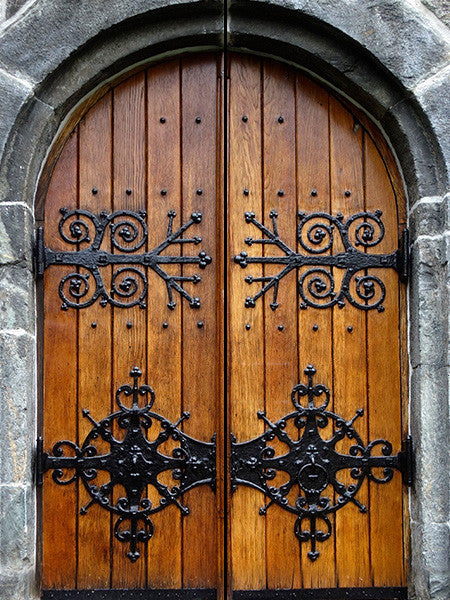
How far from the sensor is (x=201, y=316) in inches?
99.4

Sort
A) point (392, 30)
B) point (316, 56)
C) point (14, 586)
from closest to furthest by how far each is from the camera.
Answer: point (14, 586) → point (392, 30) → point (316, 56)

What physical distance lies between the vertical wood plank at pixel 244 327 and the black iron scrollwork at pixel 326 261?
0.15 feet

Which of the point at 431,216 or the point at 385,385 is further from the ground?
the point at 431,216

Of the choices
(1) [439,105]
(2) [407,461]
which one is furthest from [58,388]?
(1) [439,105]

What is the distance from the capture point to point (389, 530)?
248cm

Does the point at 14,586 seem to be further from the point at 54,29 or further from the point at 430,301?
the point at 54,29

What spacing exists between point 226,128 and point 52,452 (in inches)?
54.4

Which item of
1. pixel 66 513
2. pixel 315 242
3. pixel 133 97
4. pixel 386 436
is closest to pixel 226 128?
pixel 133 97

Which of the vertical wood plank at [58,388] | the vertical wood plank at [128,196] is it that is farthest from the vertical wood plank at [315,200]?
the vertical wood plank at [58,388]

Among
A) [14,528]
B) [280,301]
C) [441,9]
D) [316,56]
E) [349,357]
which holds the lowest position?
[14,528]

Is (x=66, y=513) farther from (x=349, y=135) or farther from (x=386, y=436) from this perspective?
(x=349, y=135)

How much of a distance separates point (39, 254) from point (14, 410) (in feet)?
1.87

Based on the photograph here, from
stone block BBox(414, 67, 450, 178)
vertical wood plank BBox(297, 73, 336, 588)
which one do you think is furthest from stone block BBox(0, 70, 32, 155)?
stone block BBox(414, 67, 450, 178)

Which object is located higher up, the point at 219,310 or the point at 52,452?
the point at 219,310
